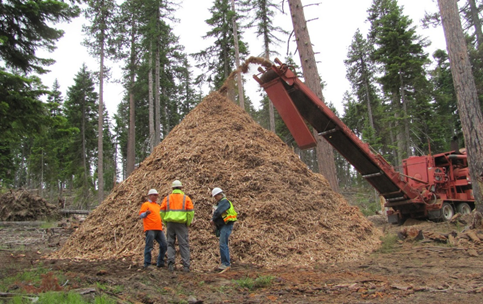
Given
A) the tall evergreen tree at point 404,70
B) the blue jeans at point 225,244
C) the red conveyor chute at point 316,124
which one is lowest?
the blue jeans at point 225,244

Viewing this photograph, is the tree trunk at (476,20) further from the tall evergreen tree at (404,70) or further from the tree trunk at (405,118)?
the tree trunk at (405,118)

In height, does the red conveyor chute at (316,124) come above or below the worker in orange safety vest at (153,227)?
above

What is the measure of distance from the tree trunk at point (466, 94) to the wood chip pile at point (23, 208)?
51.5ft

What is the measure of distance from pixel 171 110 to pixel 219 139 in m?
25.9

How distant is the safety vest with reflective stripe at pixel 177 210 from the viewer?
6.20 m

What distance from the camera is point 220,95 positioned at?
424 inches

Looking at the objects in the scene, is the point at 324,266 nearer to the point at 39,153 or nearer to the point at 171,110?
the point at 171,110

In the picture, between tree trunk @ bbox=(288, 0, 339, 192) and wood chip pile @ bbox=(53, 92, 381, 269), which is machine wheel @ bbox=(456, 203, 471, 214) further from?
tree trunk @ bbox=(288, 0, 339, 192)

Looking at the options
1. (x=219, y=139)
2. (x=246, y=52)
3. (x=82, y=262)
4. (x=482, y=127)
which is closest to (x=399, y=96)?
(x=246, y=52)

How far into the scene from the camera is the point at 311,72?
376 inches

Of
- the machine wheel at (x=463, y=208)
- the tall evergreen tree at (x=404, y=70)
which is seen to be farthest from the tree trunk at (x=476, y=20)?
the machine wheel at (x=463, y=208)

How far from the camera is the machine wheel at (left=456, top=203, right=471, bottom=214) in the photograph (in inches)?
494

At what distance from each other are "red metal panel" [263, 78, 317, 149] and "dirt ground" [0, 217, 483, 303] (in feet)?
8.51

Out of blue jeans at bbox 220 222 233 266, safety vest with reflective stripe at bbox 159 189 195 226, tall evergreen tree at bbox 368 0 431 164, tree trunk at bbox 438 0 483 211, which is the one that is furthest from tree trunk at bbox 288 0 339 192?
tall evergreen tree at bbox 368 0 431 164
